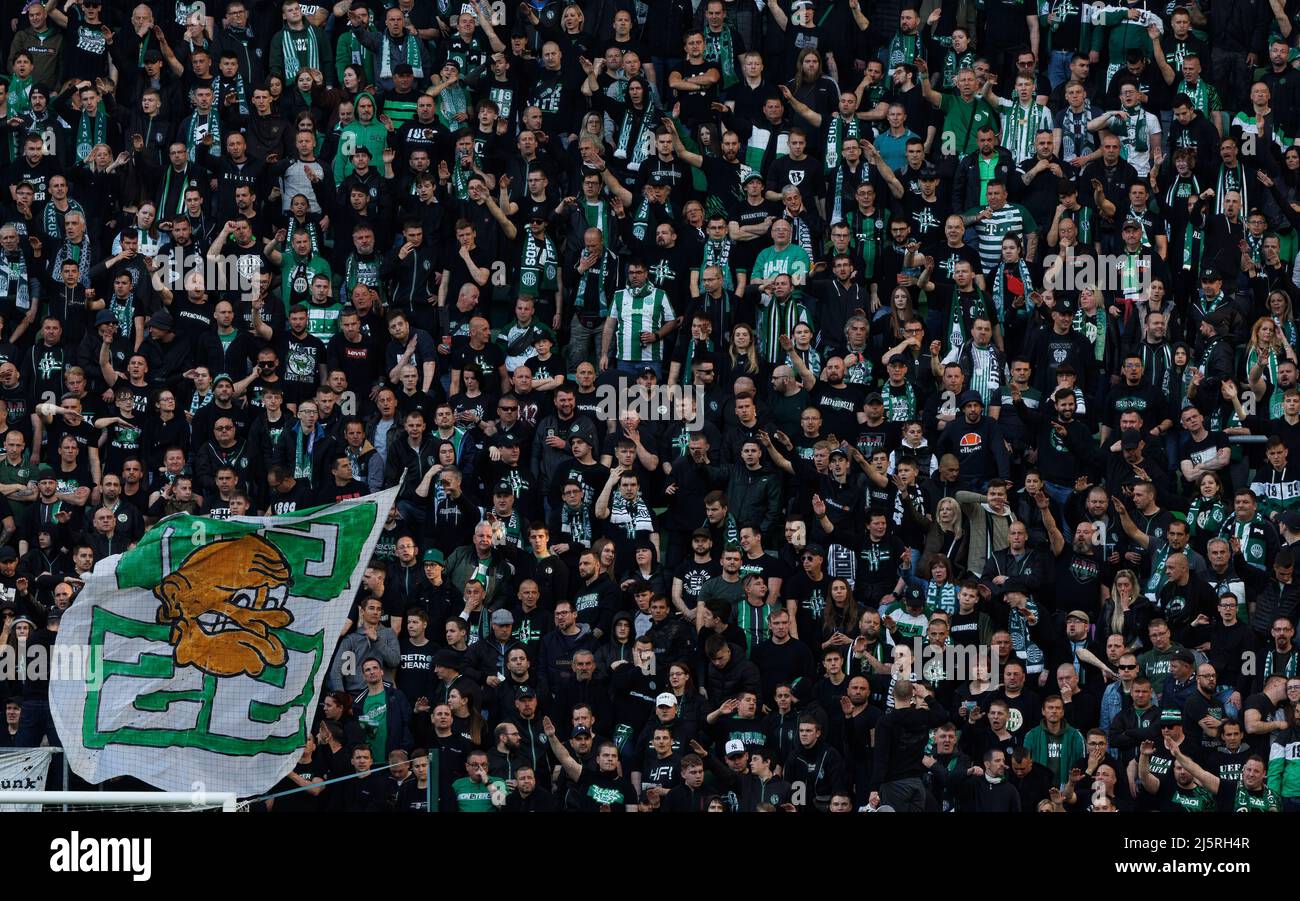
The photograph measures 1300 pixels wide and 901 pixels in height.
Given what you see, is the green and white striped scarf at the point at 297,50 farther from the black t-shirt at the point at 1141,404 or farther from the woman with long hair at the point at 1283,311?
the woman with long hair at the point at 1283,311

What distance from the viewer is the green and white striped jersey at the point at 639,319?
22.7m

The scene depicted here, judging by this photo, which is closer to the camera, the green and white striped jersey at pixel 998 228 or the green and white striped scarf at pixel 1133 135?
the green and white striped jersey at pixel 998 228

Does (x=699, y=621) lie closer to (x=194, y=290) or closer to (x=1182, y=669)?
(x=1182, y=669)

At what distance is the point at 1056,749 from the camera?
18625mm

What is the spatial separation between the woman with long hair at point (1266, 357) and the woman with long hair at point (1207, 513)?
57.8 inches

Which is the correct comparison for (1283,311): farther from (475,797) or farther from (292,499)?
(475,797)

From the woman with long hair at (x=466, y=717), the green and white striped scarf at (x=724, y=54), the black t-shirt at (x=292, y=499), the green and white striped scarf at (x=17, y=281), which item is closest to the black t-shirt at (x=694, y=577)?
the woman with long hair at (x=466, y=717)

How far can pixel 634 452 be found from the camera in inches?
835

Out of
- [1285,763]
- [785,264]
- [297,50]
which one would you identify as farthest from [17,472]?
[1285,763]

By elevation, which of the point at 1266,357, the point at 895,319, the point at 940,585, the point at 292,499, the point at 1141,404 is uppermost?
the point at 895,319

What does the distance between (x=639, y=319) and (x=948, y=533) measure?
366 centimetres

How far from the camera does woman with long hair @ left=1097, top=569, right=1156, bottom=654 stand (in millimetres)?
19578

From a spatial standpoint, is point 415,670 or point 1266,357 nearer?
point 415,670

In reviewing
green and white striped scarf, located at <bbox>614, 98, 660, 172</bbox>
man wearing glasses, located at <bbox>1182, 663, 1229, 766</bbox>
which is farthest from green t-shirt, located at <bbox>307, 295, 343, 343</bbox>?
man wearing glasses, located at <bbox>1182, 663, 1229, 766</bbox>
